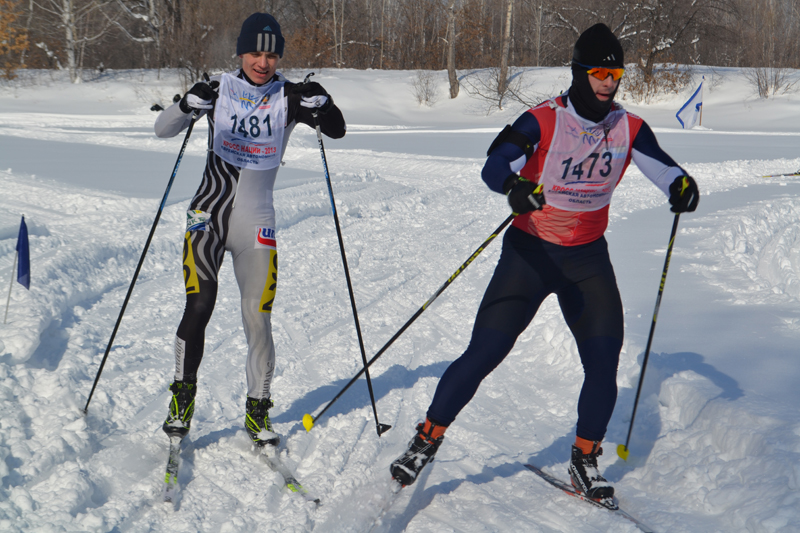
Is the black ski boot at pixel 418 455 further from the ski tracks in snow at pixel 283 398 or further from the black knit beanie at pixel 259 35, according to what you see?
the black knit beanie at pixel 259 35

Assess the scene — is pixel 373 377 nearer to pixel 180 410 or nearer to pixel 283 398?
pixel 283 398

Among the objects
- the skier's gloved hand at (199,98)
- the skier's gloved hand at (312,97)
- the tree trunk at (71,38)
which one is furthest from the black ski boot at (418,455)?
the tree trunk at (71,38)

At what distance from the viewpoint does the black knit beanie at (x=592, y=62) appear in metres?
2.52

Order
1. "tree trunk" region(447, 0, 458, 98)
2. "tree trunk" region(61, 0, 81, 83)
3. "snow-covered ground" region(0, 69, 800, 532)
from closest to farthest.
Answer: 1. "snow-covered ground" region(0, 69, 800, 532)
2. "tree trunk" region(61, 0, 81, 83)
3. "tree trunk" region(447, 0, 458, 98)

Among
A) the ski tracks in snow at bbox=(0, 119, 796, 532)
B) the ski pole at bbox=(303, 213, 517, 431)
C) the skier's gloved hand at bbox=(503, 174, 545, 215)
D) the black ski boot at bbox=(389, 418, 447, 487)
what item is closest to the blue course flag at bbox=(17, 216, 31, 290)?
the ski tracks in snow at bbox=(0, 119, 796, 532)

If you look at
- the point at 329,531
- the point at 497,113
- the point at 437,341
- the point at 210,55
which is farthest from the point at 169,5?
the point at 329,531

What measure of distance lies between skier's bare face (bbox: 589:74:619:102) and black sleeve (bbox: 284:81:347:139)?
45.9 inches

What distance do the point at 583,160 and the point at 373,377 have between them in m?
2.10

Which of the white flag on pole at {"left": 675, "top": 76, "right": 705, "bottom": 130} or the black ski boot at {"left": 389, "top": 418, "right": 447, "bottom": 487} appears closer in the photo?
the black ski boot at {"left": 389, "top": 418, "right": 447, "bottom": 487}

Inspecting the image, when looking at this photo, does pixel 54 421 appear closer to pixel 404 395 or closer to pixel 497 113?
pixel 404 395

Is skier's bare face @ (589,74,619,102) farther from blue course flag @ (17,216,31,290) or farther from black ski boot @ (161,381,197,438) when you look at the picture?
blue course flag @ (17,216,31,290)

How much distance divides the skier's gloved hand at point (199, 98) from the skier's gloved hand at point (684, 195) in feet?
6.86

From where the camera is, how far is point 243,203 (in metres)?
2.93

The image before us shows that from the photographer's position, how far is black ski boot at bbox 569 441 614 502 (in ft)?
8.80
